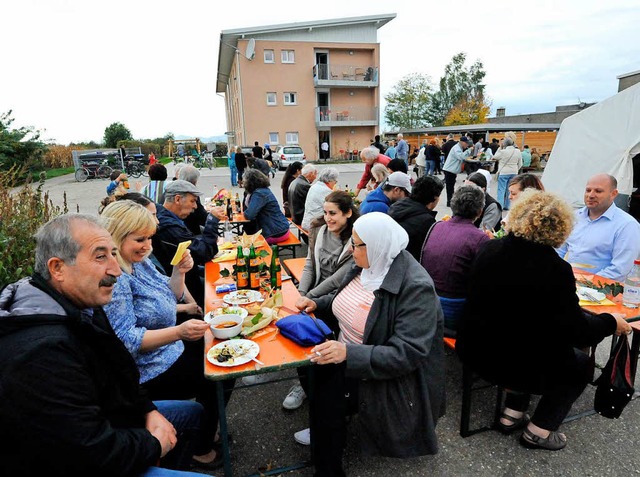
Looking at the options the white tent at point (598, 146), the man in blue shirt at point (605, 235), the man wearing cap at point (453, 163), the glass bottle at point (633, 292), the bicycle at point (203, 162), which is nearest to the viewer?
the glass bottle at point (633, 292)

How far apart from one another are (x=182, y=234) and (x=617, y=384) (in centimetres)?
357

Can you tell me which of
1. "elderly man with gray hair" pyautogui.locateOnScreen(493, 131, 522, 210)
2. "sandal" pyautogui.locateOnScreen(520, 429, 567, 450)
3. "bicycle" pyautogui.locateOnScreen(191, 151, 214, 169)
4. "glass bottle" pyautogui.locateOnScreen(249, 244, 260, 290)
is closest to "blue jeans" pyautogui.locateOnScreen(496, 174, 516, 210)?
"elderly man with gray hair" pyautogui.locateOnScreen(493, 131, 522, 210)

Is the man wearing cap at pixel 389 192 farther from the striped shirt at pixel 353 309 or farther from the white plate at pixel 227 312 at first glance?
the white plate at pixel 227 312

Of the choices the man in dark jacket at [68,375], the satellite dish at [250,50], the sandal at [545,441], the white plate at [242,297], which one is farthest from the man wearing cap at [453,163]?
the satellite dish at [250,50]

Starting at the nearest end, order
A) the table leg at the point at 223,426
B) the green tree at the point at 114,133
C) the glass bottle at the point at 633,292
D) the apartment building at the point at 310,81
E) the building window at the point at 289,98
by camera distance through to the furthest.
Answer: the table leg at the point at 223,426 → the glass bottle at the point at 633,292 → the apartment building at the point at 310,81 → the building window at the point at 289,98 → the green tree at the point at 114,133

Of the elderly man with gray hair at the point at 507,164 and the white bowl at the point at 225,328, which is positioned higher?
the elderly man with gray hair at the point at 507,164

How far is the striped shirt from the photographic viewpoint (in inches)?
91.2

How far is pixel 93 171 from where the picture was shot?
65.6 ft

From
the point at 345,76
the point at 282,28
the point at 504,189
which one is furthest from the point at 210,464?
the point at 345,76

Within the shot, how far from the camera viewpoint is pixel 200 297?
158 inches

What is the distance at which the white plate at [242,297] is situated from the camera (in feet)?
9.15

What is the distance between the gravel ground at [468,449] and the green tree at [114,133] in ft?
142

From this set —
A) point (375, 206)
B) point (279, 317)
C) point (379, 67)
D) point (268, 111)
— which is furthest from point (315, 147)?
point (279, 317)

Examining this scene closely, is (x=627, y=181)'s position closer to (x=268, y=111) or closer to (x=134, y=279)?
(x=134, y=279)
